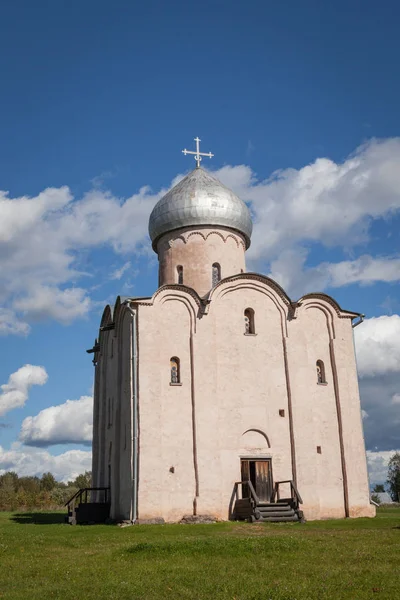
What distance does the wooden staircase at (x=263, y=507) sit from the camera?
1716 cm

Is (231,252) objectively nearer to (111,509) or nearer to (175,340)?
(175,340)

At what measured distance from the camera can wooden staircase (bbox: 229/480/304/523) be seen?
17.2 metres

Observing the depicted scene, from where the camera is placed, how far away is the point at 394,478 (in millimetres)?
43000

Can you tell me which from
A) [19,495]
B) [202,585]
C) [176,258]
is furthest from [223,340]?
[19,495]

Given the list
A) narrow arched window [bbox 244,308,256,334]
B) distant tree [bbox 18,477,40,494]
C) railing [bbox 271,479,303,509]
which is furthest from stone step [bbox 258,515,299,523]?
distant tree [bbox 18,477,40,494]

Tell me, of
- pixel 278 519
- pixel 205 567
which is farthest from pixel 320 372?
pixel 205 567

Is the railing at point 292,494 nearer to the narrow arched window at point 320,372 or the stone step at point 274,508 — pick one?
the stone step at point 274,508

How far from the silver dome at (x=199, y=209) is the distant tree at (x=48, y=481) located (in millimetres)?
32561

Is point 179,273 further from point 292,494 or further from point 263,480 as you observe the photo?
point 292,494

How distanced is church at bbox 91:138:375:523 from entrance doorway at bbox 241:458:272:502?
3 centimetres

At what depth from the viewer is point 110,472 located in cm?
2080

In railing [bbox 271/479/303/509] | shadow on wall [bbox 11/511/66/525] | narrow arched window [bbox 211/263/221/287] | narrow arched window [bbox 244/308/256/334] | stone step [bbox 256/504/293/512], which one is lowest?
shadow on wall [bbox 11/511/66/525]

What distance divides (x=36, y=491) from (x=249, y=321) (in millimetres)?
28916

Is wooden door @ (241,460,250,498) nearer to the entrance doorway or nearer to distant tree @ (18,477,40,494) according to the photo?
the entrance doorway
